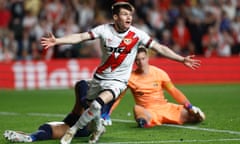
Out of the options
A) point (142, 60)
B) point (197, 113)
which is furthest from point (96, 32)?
point (197, 113)

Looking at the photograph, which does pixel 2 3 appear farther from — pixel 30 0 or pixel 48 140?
pixel 48 140

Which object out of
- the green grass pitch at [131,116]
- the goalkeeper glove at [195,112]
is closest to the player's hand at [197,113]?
the goalkeeper glove at [195,112]

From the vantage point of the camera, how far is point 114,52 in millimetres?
10055

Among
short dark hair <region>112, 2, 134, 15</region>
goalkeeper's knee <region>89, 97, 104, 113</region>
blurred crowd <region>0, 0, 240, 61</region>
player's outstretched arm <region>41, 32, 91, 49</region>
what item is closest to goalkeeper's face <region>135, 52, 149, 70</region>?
short dark hair <region>112, 2, 134, 15</region>

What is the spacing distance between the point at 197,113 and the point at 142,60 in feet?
4.16

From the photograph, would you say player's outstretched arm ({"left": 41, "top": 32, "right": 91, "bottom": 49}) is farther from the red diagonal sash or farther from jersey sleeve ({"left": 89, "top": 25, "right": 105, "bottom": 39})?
the red diagonal sash

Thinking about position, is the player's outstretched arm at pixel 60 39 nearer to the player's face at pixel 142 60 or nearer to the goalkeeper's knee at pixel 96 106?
the goalkeeper's knee at pixel 96 106

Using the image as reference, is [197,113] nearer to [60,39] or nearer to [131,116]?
[131,116]

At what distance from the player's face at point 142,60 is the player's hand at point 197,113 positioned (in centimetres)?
108

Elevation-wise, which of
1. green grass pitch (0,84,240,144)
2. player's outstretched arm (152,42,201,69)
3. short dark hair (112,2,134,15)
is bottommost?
green grass pitch (0,84,240,144)

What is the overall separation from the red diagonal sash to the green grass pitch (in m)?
1.03

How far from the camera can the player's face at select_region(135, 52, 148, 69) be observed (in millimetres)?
11867

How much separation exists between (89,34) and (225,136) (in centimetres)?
242

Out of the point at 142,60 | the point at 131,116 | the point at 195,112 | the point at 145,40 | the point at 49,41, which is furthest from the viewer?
the point at 131,116
